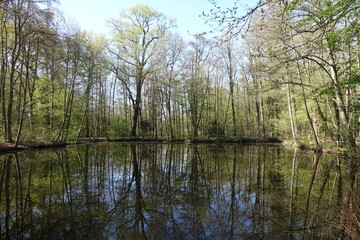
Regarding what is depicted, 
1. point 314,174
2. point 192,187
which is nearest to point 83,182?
point 192,187

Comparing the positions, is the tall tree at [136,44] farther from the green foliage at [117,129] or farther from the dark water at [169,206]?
the dark water at [169,206]

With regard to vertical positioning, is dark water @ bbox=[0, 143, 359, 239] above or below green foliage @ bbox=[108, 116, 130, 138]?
below

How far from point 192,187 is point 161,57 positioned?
21949mm

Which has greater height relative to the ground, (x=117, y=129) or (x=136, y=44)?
(x=136, y=44)

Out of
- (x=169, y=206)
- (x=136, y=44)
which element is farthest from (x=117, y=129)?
(x=169, y=206)

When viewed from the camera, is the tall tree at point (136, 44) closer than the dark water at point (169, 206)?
No

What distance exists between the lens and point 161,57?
984 inches

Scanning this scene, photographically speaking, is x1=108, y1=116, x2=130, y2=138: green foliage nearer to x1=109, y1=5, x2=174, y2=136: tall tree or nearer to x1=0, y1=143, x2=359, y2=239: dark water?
x1=109, y1=5, x2=174, y2=136: tall tree

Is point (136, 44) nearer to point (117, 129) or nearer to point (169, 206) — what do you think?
point (117, 129)

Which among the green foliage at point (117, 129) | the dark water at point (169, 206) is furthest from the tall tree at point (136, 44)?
the dark water at point (169, 206)

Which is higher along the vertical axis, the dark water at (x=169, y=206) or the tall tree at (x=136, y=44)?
the tall tree at (x=136, y=44)

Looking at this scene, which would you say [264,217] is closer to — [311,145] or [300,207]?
[300,207]

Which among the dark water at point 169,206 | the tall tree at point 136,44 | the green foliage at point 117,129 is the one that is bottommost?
the dark water at point 169,206

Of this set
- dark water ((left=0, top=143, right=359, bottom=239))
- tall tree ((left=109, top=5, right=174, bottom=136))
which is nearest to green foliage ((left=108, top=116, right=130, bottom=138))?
tall tree ((left=109, top=5, right=174, bottom=136))
